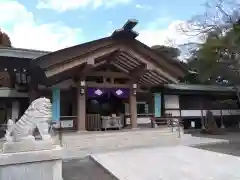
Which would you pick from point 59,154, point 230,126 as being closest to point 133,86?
point 59,154

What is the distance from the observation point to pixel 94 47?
10039mm

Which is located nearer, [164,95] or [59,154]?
[59,154]

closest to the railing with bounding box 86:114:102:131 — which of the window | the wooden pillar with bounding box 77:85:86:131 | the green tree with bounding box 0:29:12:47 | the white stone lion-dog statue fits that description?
the wooden pillar with bounding box 77:85:86:131

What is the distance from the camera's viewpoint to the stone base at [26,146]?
4.61 metres

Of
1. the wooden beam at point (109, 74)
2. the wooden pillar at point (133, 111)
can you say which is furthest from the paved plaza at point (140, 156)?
the wooden beam at point (109, 74)

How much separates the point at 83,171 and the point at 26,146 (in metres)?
2.09

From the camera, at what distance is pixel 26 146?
469cm

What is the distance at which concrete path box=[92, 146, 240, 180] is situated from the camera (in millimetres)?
5426

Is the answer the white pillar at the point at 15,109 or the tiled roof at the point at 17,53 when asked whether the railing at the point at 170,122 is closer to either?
the white pillar at the point at 15,109

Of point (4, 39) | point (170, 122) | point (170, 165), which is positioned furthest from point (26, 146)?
point (4, 39)

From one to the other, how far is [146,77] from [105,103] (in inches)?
119

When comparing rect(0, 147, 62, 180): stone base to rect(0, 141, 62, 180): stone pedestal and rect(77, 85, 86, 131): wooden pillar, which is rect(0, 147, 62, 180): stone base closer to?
rect(0, 141, 62, 180): stone pedestal

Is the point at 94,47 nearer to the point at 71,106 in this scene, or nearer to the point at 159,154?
the point at 71,106

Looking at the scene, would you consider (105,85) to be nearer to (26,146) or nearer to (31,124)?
(31,124)
